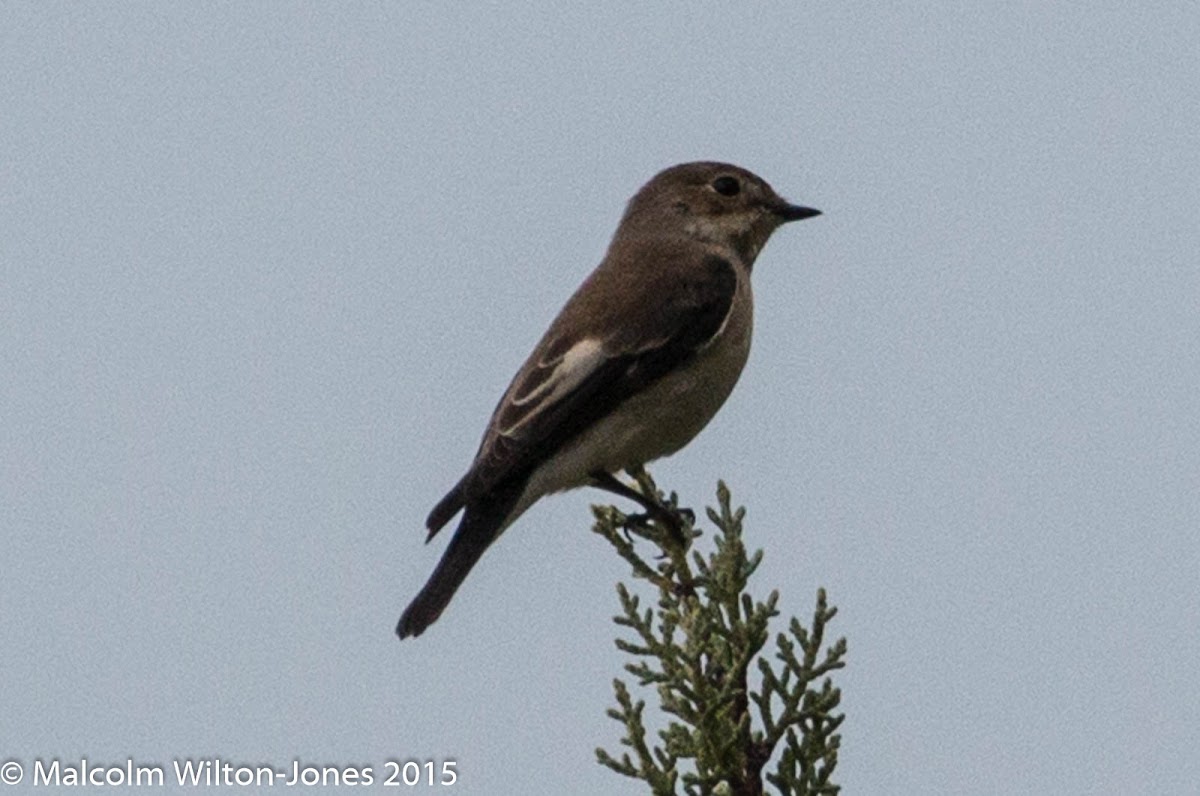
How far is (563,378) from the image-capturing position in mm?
7824

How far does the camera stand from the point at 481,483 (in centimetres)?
740

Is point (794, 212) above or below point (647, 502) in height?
above

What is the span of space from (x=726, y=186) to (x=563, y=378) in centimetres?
194

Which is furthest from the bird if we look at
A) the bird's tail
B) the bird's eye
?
the bird's eye

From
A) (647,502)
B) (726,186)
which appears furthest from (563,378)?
(726,186)

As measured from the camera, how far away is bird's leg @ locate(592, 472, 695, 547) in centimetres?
707

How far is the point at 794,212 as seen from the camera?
30.1ft

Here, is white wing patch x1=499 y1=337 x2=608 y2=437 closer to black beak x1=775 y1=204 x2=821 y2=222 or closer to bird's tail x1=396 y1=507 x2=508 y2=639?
bird's tail x1=396 y1=507 x2=508 y2=639

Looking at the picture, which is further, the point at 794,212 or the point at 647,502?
the point at 794,212

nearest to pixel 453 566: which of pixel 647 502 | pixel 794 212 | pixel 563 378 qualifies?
pixel 647 502

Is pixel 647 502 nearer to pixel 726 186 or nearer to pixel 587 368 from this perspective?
pixel 587 368

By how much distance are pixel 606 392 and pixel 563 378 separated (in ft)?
0.64

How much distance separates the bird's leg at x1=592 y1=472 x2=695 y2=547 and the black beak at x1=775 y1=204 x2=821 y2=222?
1.89m

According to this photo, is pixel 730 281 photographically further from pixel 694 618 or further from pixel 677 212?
pixel 694 618
